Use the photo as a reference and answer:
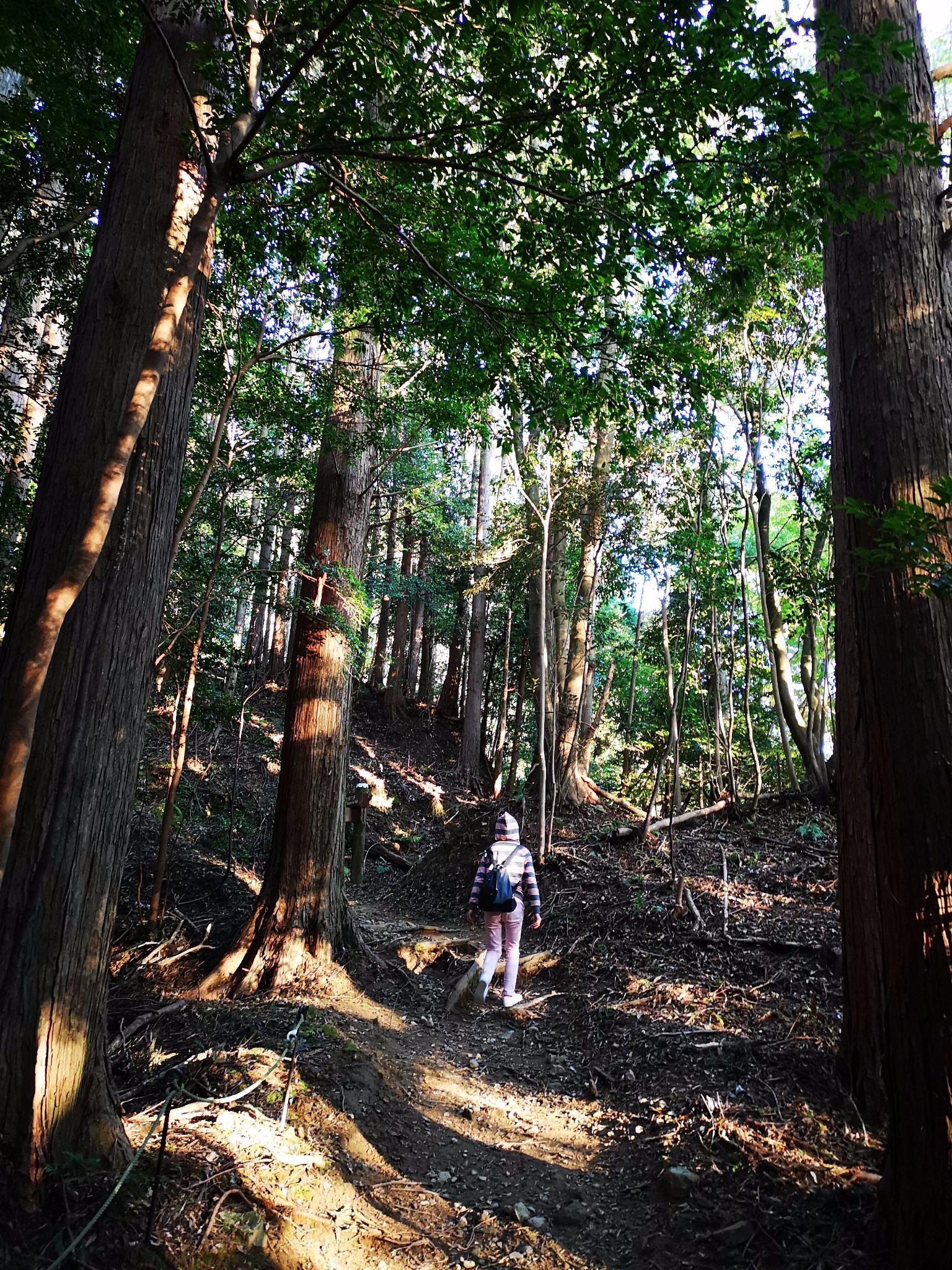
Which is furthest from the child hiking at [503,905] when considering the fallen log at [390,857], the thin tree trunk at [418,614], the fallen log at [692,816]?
the thin tree trunk at [418,614]

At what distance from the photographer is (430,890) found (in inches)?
419

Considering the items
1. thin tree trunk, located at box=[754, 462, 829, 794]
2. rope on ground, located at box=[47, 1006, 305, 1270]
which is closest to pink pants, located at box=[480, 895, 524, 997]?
rope on ground, located at box=[47, 1006, 305, 1270]

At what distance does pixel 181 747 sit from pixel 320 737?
1.39 metres

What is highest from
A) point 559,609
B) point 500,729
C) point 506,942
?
point 559,609

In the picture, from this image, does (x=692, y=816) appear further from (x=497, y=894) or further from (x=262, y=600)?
(x=262, y=600)

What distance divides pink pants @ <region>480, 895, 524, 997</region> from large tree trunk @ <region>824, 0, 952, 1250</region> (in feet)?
11.2

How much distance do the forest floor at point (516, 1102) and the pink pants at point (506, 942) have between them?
0.94 ft

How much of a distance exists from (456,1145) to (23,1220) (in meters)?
2.56

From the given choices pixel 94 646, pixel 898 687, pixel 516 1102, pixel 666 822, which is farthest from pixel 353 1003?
pixel 666 822

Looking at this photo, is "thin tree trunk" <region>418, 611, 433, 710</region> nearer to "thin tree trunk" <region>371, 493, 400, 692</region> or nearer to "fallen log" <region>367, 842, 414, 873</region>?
"thin tree trunk" <region>371, 493, 400, 692</region>

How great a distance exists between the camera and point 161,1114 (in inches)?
133

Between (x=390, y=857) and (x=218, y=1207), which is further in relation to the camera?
(x=390, y=857)

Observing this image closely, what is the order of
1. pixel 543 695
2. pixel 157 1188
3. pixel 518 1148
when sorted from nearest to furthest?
pixel 157 1188, pixel 518 1148, pixel 543 695

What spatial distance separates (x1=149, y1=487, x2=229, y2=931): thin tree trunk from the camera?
21.7ft
